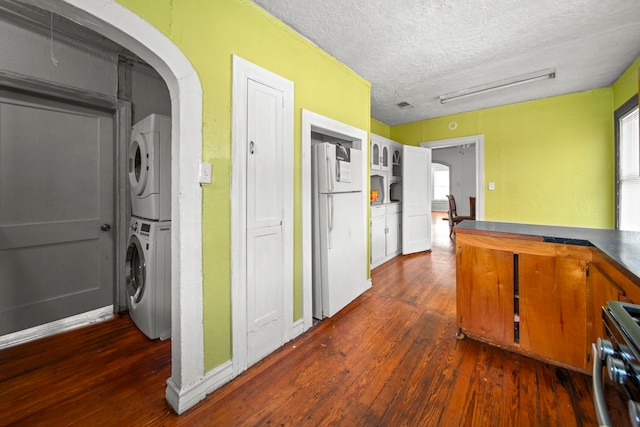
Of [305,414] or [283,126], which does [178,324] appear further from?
[283,126]

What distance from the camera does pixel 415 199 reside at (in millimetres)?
4773

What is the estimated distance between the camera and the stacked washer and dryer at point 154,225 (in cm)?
200

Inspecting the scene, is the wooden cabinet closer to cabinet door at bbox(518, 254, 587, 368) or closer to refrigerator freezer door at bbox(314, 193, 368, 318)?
Result: cabinet door at bbox(518, 254, 587, 368)

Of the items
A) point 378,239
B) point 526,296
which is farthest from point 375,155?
point 526,296

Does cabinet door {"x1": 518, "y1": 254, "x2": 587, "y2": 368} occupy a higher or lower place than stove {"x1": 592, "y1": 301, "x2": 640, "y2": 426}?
lower

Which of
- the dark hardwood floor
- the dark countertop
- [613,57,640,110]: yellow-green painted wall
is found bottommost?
the dark hardwood floor

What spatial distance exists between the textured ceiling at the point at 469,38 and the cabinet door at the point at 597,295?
A: 2.00m

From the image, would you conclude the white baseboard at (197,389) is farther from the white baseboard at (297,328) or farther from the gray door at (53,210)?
the gray door at (53,210)

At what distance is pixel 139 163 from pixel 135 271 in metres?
1.00

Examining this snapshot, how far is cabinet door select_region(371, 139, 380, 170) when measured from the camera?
412 cm

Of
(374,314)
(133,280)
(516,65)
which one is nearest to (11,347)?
(133,280)

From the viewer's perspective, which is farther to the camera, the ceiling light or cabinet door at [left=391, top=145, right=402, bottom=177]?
cabinet door at [left=391, top=145, right=402, bottom=177]

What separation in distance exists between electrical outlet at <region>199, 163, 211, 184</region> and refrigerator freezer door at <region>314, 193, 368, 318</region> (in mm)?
1121

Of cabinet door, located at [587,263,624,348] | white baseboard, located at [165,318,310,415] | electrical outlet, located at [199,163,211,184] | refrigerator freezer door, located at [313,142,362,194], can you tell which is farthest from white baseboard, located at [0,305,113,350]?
cabinet door, located at [587,263,624,348]
